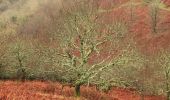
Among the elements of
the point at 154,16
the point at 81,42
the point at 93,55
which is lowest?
the point at 93,55

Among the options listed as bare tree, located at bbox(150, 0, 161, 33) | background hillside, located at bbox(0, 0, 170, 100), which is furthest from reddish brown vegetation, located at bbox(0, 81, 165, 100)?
bare tree, located at bbox(150, 0, 161, 33)

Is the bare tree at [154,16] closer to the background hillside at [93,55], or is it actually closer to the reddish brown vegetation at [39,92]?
the background hillside at [93,55]

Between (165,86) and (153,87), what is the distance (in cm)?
465

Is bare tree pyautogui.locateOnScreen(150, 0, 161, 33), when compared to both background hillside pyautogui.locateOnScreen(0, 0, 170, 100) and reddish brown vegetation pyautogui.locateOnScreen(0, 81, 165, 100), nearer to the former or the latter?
background hillside pyautogui.locateOnScreen(0, 0, 170, 100)

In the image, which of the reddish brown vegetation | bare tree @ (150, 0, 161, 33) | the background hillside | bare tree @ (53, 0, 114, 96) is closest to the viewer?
the reddish brown vegetation

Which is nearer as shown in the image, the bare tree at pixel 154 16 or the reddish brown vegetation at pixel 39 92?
the reddish brown vegetation at pixel 39 92

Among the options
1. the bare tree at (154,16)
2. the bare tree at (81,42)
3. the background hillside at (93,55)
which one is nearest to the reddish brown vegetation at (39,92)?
the background hillside at (93,55)

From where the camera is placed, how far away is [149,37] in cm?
11081

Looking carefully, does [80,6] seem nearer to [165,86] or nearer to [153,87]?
[165,86]

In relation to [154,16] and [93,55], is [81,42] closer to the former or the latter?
[93,55]

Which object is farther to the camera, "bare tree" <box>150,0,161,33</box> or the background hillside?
"bare tree" <box>150,0,161,33</box>

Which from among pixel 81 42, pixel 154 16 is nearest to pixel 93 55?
pixel 81 42

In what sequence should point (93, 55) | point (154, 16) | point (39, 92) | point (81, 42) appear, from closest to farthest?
point (39, 92) < point (81, 42) < point (93, 55) < point (154, 16)

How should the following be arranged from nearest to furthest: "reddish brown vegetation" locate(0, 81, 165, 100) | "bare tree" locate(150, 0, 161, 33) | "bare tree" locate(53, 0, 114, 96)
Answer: "reddish brown vegetation" locate(0, 81, 165, 100)
"bare tree" locate(53, 0, 114, 96)
"bare tree" locate(150, 0, 161, 33)
